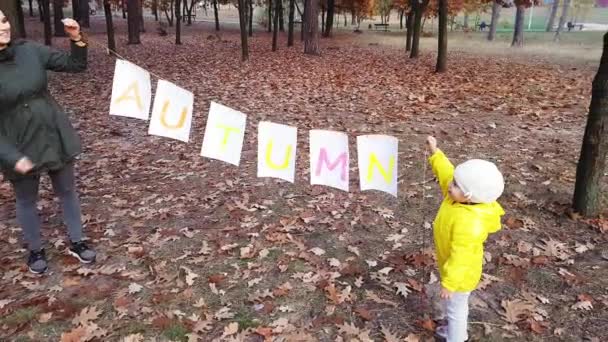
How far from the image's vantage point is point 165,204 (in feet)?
17.5

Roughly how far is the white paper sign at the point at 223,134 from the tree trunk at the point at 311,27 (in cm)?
1550

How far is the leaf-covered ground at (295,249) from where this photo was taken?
3336mm

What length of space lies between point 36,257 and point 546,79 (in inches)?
540

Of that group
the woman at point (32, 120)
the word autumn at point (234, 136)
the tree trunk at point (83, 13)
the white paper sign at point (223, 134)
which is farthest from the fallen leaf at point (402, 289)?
the tree trunk at point (83, 13)

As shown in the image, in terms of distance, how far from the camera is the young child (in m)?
2.53

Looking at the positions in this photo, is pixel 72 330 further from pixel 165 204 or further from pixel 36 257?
pixel 165 204

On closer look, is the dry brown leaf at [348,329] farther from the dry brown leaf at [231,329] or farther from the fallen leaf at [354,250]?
the fallen leaf at [354,250]

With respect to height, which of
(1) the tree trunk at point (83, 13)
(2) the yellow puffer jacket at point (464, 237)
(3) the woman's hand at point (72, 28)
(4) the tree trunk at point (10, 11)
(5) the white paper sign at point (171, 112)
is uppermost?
(1) the tree trunk at point (83, 13)

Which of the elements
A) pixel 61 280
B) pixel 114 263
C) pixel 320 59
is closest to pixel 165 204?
pixel 114 263

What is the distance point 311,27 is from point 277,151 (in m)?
15.9

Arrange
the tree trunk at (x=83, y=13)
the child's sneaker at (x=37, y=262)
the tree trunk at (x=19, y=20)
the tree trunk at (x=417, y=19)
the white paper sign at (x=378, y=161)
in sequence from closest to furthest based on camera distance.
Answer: the white paper sign at (x=378, y=161)
the child's sneaker at (x=37, y=262)
the tree trunk at (x=19, y=20)
the tree trunk at (x=417, y=19)
the tree trunk at (x=83, y=13)

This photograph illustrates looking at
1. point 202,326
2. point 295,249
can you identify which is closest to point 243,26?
point 295,249

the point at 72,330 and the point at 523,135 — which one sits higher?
the point at 523,135

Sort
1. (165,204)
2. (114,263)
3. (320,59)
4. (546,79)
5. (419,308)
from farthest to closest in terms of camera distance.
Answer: (320,59) < (546,79) < (165,204) < (114,263) < (419,308)
